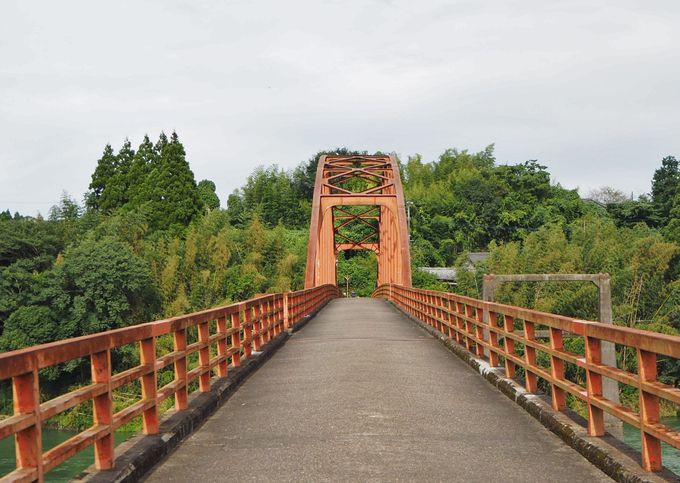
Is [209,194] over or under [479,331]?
over

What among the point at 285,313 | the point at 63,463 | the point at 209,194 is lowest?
the point at 63,463

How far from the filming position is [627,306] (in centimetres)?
4453

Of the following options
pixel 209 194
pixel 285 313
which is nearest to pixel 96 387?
pixel 285 313

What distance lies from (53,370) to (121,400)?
3922mm

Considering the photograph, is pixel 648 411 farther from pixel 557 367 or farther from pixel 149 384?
pixel 149 384

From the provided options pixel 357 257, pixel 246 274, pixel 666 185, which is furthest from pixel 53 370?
pixel 666 185

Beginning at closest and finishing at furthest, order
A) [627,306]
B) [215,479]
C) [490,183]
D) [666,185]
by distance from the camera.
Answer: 1. [215,479]
2. [627,306]
3. [490,183]
4. [666,185]

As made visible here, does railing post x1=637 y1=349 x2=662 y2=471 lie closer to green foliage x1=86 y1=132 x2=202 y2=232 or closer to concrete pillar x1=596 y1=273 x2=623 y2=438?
concrete pillar x1=596 y1=273 x2=623 y2=438

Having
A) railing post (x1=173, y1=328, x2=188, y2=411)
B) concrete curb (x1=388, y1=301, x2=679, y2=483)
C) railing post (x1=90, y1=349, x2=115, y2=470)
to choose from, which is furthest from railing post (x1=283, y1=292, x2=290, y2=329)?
railing post (x1=90, y1=349, x2=115, y2=470)

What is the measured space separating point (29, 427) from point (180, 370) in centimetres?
347

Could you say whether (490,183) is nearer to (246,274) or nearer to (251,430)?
(246,274)

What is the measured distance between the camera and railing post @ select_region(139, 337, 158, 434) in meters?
6.76

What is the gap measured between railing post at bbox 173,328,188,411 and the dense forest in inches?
1492

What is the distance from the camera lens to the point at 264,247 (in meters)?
70.2
